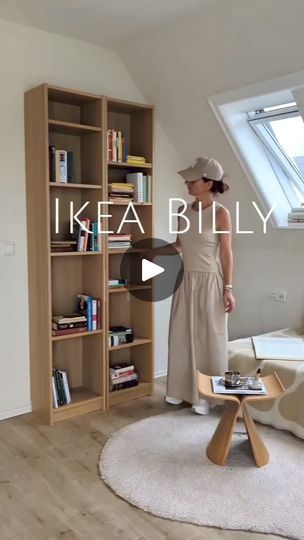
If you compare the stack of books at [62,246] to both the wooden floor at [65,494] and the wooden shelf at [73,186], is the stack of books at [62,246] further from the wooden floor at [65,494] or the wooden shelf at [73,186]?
the wooden floor at [65,494]

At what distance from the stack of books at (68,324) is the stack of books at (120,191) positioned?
824mm

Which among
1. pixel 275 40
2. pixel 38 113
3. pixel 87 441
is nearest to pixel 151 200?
pixel 38 113

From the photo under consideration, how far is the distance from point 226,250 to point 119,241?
78 centimetres

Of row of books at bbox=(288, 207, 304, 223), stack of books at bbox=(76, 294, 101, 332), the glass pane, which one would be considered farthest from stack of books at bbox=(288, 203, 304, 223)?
stack of books at bbox=(76, 294, 101, 332)

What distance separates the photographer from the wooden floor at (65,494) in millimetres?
2152

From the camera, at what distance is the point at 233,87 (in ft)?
10.8

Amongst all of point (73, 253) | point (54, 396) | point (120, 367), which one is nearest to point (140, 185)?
point (73, 253)

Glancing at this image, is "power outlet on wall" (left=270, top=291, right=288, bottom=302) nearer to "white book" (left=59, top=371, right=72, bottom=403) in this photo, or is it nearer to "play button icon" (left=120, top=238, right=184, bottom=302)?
"play button icon" (left=120, top=238, right=184, bottom=302)

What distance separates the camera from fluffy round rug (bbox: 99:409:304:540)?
225 centimetres

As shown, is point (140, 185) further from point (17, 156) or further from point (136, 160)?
point (17, 156)

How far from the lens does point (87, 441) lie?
9.84 ft

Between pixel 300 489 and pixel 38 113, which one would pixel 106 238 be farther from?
pixel 300 489

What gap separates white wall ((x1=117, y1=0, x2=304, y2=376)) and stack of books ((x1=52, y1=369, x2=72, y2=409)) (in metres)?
1.07

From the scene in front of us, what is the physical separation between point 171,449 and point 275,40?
232 centimetres
